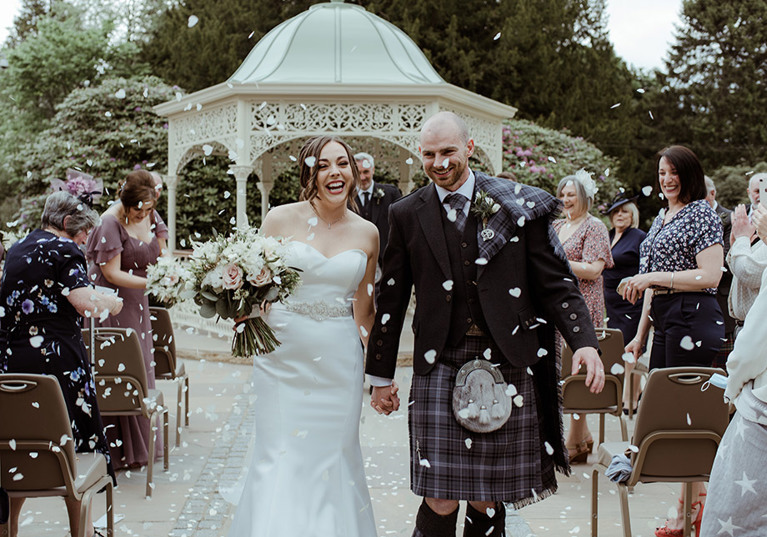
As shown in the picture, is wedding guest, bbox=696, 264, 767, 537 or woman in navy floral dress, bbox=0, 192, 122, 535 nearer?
wedding guest, bbox=696, 264, 767, 537

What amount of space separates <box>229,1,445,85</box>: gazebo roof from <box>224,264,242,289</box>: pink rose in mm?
9191

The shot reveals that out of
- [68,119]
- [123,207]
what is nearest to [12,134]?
[68,119]

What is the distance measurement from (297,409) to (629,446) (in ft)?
5.73

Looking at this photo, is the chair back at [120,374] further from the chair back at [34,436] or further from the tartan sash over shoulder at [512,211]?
the tartan sash over shoulder at [512,211]

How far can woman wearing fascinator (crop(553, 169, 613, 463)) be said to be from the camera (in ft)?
20.1

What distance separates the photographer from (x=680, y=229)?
15.3ft

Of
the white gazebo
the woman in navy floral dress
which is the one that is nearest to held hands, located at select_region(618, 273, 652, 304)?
the woman in navy floral dress

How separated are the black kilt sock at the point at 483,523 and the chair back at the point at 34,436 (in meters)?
1.83

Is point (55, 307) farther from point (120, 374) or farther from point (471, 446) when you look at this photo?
point (471, 446)

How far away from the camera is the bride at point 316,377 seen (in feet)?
13.0

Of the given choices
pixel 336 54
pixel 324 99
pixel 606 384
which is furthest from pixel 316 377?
pixel 336 54

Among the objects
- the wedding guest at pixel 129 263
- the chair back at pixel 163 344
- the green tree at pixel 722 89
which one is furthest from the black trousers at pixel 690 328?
the green tree at pixel 722 89

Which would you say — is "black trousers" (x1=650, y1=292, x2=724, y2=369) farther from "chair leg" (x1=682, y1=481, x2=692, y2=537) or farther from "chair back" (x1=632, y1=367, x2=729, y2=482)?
"chair leg" (x1=682, y1=481, x2=692, y2=537)

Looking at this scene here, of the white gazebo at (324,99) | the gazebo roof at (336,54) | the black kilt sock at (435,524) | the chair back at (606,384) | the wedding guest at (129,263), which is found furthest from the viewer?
the gazebo roof at (336,54)
